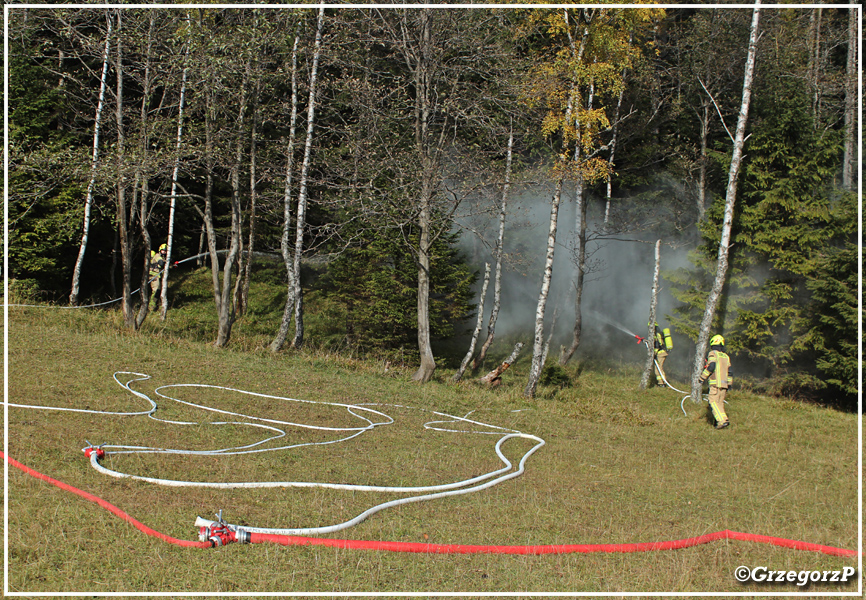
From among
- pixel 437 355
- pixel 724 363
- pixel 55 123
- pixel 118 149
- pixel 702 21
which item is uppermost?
pixel 702 21

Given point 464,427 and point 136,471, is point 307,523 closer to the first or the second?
point 136,471

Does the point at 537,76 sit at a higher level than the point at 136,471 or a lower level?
higher

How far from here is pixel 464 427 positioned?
9062 mm

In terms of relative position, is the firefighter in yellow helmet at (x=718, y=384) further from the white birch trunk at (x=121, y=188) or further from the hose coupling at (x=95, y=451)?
the white birch trunk at (x=121, y=188)

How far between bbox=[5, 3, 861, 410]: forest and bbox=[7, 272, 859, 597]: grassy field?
3613 mm

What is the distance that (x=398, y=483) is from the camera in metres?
5.80

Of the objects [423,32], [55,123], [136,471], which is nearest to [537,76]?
[423,32]

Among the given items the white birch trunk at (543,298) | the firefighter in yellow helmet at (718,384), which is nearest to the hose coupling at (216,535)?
the firefighter in yellow helmet at (718,384)

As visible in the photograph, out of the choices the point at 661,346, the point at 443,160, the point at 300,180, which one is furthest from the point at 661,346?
the point at 300,180

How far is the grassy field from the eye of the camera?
3734 millimetres

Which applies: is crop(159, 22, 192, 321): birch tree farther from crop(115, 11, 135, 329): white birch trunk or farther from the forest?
crop(115, 11, 135, 329): white birch trunk

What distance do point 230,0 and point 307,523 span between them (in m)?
13.2

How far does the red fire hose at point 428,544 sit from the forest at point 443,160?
9060 millimetres
